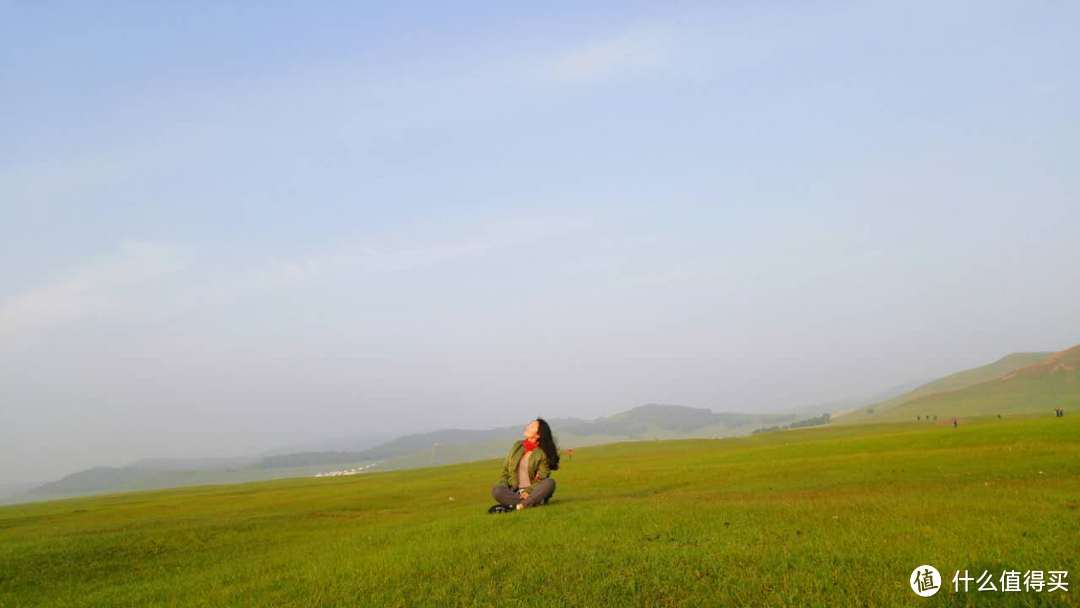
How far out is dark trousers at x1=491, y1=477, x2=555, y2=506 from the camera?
20.1m

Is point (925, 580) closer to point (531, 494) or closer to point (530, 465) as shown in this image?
point (531, 494)

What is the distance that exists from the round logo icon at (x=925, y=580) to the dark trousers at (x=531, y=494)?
468 inches

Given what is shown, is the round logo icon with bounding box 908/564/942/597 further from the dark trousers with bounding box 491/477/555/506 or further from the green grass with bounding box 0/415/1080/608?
the dark trousers with bounding box 491/477/555/506

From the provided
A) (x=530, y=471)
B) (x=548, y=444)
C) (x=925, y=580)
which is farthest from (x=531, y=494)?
(x=925, y=580)

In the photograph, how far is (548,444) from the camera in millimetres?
20672

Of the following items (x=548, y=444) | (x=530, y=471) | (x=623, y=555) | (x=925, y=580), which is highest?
(x=548, y=444)

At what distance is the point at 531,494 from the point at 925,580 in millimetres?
12330

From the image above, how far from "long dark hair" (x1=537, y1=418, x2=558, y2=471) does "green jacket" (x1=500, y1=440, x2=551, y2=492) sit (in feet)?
0.43

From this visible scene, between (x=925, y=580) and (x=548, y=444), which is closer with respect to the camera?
(x=925, y=580)

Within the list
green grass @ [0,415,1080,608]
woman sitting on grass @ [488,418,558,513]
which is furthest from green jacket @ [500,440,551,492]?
green grass @ [0,415,1080,608]

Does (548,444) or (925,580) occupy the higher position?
(548,444)

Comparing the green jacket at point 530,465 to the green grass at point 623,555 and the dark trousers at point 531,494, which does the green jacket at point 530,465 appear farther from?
the green grass at point 623,555

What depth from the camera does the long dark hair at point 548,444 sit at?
20.5 metres

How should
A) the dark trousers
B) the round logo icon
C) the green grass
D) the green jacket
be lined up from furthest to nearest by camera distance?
the green jacket
the dark trousers
the green grass
the round logo icon
